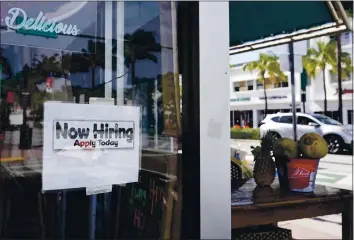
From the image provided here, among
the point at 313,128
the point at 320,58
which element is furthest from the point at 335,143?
the point at 320,58

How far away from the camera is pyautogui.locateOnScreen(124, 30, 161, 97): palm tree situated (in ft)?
4.98

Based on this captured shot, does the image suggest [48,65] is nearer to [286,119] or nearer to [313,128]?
[286,119]

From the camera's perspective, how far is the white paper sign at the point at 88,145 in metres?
1.32

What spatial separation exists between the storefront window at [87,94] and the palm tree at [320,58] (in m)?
2.05

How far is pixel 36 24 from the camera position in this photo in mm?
1349

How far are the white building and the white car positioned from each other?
0.20 ft

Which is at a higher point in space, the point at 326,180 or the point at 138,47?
the point at 138,47

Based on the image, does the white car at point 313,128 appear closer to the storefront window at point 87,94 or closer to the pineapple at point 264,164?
the pineapple at point 264,164

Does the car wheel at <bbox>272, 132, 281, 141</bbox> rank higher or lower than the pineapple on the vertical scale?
higher

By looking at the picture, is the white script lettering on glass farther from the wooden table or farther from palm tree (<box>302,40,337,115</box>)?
palm tree (<box>302,40,337,115</box>)

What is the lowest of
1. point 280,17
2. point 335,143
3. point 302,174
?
point 302,174

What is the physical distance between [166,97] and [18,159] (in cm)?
66

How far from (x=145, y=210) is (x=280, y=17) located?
88.8 inches

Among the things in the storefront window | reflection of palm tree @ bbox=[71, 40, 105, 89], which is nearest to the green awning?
the storefront window
